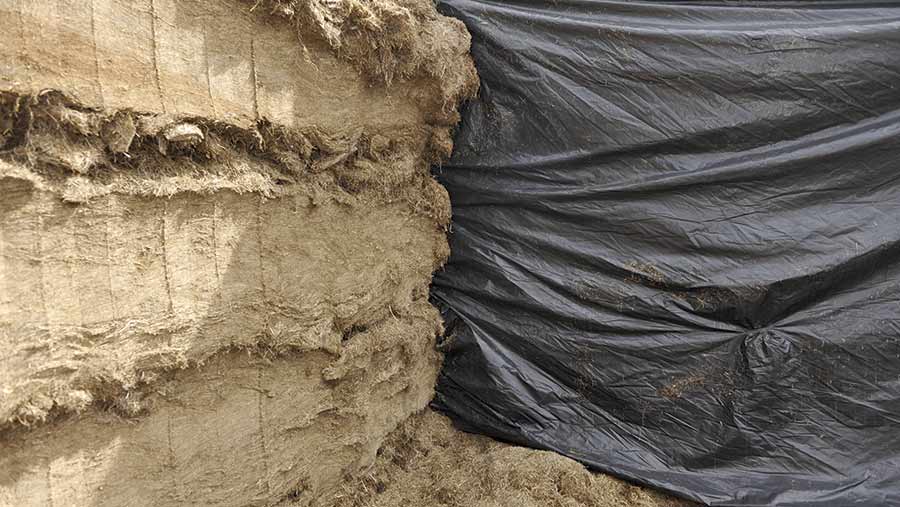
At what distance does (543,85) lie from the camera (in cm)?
234

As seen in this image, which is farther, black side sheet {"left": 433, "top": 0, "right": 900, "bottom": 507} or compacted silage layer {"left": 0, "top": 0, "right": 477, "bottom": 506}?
black side sheet {"left": 433, "top": 0, "right": 900, "bottom": 507}

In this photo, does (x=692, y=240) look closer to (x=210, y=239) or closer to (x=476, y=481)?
(x=476, y=481)

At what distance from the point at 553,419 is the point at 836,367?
98 centimetres

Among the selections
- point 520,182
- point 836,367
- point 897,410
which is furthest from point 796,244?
point 520,182

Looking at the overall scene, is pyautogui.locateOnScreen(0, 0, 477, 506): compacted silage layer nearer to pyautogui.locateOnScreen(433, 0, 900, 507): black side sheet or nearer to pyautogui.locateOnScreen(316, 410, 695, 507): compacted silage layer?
pyautogui.locateOnScreen(316, 410, 695, 507): compacted silage layer

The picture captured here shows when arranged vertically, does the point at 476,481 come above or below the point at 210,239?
below

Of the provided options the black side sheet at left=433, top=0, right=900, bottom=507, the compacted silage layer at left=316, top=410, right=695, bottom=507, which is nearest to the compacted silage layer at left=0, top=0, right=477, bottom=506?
the compacted silage layer at left=316, top=410, right=695, bottom=507

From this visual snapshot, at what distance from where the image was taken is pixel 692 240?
7.41ft

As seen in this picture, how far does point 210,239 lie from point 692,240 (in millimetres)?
1593

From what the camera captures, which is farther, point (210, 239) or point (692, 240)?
point (692, 240)

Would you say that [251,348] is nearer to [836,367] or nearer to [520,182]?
[520,182]

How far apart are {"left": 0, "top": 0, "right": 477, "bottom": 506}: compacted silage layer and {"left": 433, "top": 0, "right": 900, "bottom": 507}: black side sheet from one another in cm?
30

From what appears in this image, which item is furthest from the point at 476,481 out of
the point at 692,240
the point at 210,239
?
the point at 210,239

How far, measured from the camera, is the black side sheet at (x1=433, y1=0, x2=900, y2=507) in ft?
7.05
